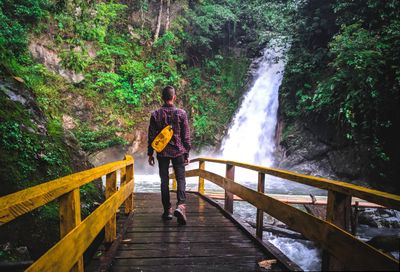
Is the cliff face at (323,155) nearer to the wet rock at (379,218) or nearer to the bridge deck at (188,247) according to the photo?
the wet rock at (379,218)

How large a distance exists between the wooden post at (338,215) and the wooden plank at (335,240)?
0.10 meters

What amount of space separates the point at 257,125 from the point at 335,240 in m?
16.5

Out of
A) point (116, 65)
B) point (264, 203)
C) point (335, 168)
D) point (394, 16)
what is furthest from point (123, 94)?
point (264, 203)

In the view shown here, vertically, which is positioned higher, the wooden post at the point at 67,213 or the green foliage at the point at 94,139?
the wooden post at the point at 67,213

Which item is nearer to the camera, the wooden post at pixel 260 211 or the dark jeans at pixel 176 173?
the wooden post at pixel 260 211

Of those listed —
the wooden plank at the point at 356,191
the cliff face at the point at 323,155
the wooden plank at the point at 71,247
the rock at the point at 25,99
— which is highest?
the rock at the point at 25,99

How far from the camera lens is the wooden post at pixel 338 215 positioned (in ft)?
6.95

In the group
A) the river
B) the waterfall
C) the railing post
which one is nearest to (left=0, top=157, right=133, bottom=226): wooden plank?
the railing post

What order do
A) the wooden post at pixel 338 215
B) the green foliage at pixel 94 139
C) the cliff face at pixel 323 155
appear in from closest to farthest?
the wooden post at pixel 338 215 → the cliff face at pixel 323 155 → the green foliage at pixel 94 139

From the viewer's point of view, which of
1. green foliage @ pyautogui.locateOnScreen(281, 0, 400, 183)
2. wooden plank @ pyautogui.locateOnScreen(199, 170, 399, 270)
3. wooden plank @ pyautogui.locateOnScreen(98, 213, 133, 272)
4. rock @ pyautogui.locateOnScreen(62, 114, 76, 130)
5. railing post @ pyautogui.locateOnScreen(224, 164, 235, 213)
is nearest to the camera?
wooden plank @ pyautogui.locateOnScreen(199, 170, 399, 270)

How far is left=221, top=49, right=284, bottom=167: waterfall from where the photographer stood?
17.4 m

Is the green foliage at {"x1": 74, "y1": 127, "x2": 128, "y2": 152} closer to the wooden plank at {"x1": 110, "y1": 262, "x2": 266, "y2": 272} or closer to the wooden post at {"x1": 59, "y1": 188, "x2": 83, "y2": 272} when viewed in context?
the wooden plank at {"x1": 110, "y1": 262, "x2": 266, "y2": 272}

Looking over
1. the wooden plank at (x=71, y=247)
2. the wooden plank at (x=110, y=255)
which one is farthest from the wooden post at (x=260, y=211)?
the wooden plank at (x=71, y=247)

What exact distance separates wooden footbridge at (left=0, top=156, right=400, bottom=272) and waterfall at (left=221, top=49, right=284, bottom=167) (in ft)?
40.2
